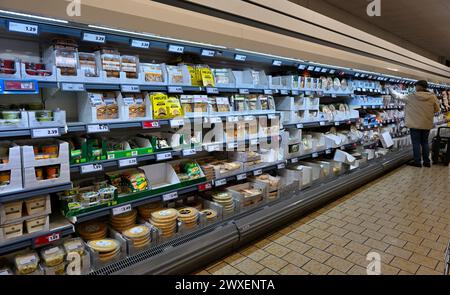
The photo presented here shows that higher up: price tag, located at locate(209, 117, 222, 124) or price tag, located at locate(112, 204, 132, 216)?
price tag, located at locate(209, 117, 222, 124)

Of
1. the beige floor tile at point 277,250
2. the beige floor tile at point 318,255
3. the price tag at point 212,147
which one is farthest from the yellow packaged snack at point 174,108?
the beige floor tile at point 318,255

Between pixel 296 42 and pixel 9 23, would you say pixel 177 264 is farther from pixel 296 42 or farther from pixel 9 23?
pixel 296 42

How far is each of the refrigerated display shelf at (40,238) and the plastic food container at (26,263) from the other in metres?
0.10

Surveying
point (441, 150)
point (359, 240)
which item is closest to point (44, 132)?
point (359, 240)

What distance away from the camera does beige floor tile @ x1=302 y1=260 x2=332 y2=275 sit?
246 centimetres

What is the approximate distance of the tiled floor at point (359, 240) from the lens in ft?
8.32

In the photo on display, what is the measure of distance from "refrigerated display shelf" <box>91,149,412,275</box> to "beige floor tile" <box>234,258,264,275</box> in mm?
183

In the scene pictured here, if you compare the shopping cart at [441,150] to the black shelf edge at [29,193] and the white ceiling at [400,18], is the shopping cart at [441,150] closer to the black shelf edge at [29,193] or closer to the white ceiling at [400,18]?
the white ceiling at [400,18]

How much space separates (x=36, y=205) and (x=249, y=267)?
172 cm

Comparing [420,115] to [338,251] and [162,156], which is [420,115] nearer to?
[338,251]

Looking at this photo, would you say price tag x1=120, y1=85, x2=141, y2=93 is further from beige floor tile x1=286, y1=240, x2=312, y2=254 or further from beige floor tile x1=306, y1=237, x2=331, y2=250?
beige floor tile x1=306, y1=237, x2=331, y2=250

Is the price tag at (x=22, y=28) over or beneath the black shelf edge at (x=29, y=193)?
over

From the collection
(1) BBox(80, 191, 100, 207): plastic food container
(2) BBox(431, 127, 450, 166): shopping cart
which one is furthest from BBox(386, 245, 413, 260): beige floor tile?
(2) BBox(431, 127, 450, 166): shopping cart
